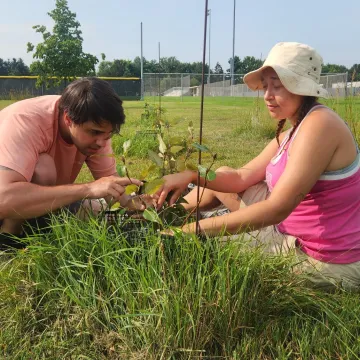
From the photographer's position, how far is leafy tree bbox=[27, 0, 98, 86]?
24.0 metres

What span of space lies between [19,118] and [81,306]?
1.04 metres

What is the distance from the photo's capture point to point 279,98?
2.08m

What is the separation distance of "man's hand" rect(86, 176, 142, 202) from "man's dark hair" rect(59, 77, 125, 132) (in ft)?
1.07

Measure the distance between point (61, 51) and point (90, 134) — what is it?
2353cm

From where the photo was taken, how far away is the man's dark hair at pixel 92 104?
7.20ft

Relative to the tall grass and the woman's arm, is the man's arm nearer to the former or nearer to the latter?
the tall grass

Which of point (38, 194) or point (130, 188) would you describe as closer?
point (130, 188)

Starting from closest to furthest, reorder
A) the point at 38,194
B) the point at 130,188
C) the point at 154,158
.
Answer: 1. the point at 130,188
2. the point at 154,158
3. the point at 38,194

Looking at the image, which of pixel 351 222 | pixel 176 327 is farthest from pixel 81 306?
pixel 351 222

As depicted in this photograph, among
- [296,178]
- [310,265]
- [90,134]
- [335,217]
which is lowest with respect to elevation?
[310,265]

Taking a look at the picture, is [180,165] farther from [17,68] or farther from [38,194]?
[17,68]

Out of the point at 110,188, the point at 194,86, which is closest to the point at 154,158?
the point at 110,188

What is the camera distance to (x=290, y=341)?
167cm

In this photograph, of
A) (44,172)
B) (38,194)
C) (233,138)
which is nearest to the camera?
(38,194)
